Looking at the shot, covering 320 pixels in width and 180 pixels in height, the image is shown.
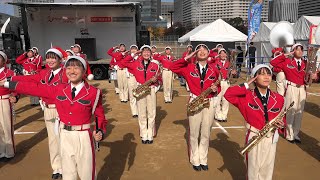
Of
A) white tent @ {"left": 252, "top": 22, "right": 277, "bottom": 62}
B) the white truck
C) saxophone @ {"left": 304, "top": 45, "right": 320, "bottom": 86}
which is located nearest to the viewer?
saxophone @ {"left": 304, "top": 45, "right": 320, "bottom": 86}

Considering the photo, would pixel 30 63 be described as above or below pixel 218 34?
below

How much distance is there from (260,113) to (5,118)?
5214mm

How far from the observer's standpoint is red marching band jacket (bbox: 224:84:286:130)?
167 inches

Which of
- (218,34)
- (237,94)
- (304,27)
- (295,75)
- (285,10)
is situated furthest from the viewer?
(285,10)

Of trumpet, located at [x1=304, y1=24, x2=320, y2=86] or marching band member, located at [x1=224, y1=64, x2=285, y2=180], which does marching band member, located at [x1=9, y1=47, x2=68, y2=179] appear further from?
trumpet, located at [x1=304, y1=24, x2=320, y2=86]

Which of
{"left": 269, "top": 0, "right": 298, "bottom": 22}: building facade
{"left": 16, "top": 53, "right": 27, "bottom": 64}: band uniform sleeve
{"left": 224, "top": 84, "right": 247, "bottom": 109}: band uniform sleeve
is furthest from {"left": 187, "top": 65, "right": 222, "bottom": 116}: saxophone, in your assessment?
{"left": 269, "top": 0, "right": 298, "bottom": 22}: building facade

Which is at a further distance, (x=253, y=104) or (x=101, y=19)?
(x=101, y=19)

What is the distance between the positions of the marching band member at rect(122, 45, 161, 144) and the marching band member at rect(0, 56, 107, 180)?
3471 millimetres

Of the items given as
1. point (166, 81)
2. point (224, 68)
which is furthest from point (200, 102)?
point (166, 81)

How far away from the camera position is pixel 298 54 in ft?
22.9

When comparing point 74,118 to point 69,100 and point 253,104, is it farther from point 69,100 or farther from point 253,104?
point 253,104

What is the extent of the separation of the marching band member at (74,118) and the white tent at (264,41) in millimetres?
19840

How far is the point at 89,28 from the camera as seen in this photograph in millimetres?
19344

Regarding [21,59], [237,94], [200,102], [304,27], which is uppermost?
[304,27]
